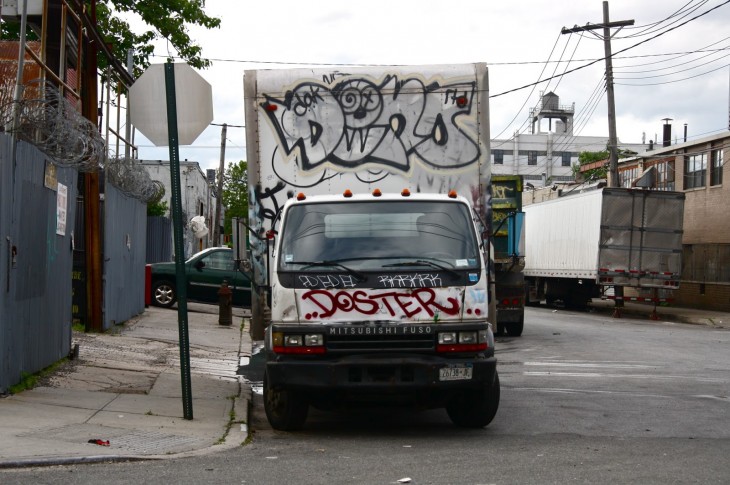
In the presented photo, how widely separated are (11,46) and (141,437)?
10.4 m

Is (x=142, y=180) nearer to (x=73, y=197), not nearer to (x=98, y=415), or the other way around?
(x=73, y=197)

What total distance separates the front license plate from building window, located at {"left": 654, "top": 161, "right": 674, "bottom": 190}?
33.2 m

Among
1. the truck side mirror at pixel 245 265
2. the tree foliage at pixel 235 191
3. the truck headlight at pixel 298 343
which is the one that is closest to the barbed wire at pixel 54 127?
the truck side mirror at pixel 245 265

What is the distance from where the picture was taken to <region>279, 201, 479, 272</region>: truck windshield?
8.73 metres

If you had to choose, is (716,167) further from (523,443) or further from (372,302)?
(372,302)

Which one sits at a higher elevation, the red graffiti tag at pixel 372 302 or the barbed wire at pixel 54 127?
the barbed wire at pixel 54 127

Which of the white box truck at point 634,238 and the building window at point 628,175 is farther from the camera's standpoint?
the building window at point 628,175

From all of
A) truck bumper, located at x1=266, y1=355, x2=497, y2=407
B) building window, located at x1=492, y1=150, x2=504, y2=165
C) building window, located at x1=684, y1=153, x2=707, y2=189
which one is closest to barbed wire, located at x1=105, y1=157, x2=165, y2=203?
truck bumper, located at x1=266, y1=355, x2=497, y2=407

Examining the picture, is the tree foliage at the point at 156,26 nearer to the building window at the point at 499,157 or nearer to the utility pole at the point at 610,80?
the utility pole at the point at 610,80

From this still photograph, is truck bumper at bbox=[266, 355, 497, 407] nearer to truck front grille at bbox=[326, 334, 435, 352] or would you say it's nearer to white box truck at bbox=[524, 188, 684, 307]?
truck front grille at bbox=[326, 334, 435, 352]

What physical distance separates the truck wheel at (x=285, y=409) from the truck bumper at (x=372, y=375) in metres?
0.41

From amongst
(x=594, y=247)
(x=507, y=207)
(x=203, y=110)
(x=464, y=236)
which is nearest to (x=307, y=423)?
(x=464, y=236)

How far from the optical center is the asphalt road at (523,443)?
687 centimetres

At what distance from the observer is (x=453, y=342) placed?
8469 millimetres
